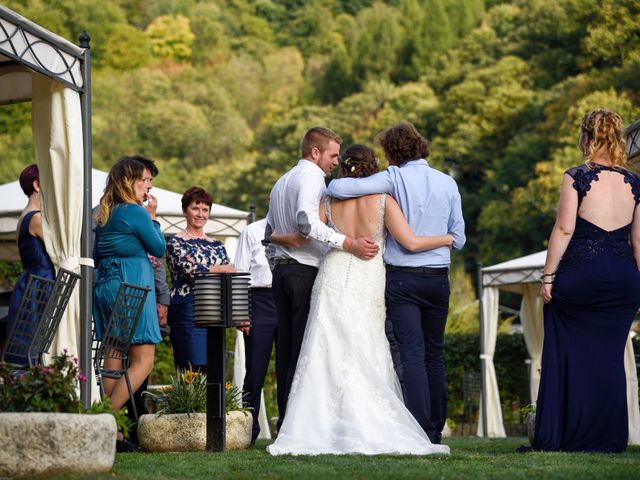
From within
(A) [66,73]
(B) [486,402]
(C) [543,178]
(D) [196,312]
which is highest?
(C) [543,178]

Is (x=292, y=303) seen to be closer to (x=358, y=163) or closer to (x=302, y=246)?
(x=302, y=246)

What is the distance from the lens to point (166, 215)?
12.0m

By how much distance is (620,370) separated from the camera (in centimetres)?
694

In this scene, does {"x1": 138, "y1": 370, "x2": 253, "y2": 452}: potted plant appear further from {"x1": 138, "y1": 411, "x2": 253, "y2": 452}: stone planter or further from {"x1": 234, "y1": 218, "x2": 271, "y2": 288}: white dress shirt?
{"x1": 234, "y1": 218, "x2": 271, "y2": 288}: white dress shirt

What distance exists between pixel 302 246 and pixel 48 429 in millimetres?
2518

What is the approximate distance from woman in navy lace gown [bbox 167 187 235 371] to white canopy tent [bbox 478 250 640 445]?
899 cm

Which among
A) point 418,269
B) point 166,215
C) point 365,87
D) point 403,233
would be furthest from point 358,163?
point 365,87

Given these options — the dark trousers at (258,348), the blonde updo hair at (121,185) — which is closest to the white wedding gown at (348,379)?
the blonde updo hair at (121,185)

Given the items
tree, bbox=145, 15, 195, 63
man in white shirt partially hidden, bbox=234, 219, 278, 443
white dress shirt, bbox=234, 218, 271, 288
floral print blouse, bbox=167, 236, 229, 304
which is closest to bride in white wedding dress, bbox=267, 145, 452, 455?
man in white shirt partially hidden, bbox=234, 219, 278, 443

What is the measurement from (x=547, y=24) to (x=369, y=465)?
42430 mm

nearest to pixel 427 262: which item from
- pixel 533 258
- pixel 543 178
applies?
pixel 533 258

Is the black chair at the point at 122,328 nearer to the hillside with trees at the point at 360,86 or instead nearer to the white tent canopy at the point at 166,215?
the white tent canopy at the point at 166,215

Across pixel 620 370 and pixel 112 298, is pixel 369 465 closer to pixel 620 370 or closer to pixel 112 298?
pixel 620 370

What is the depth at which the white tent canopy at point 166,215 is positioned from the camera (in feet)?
38.5
